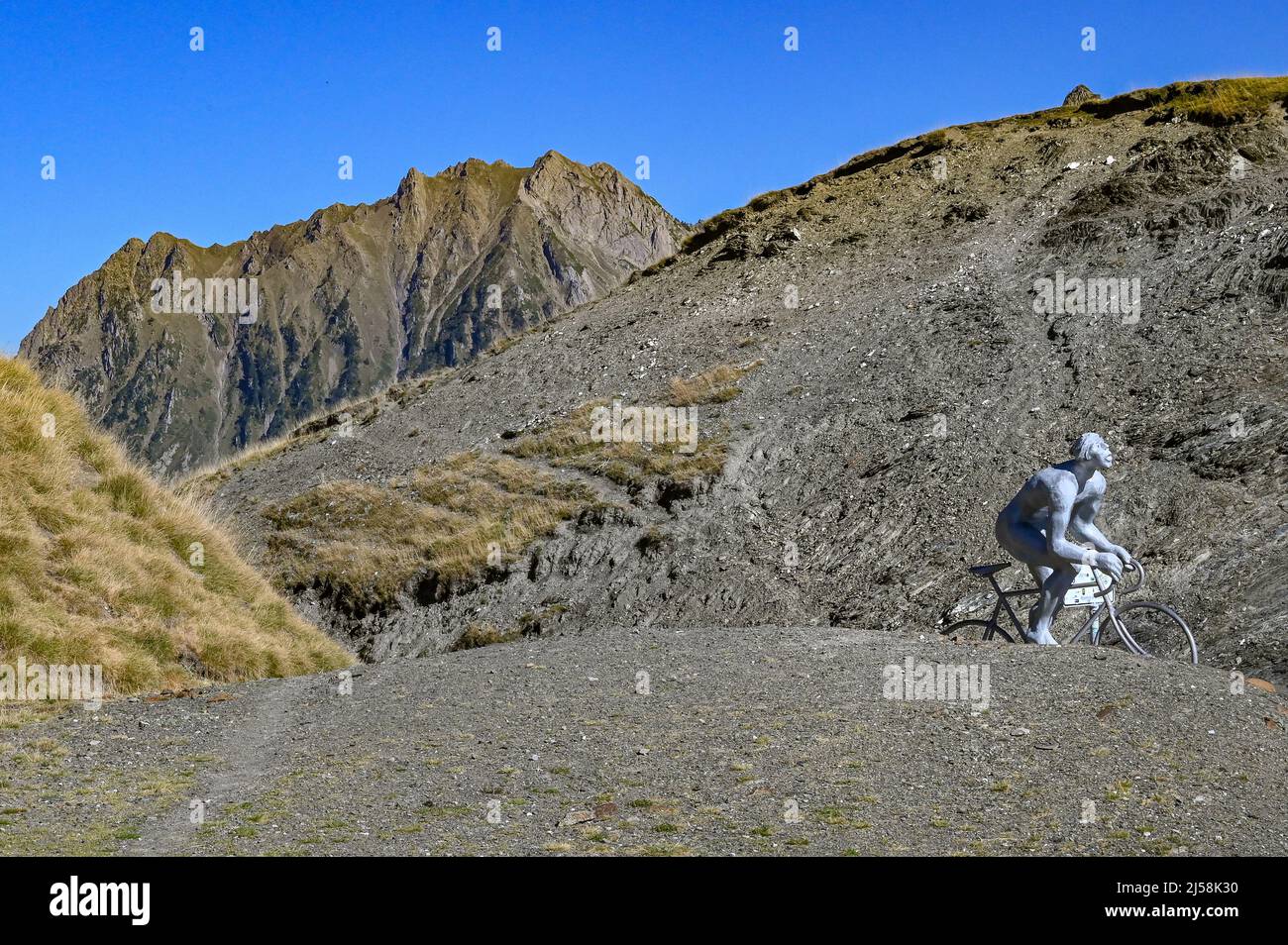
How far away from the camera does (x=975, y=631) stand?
1560 centimetres

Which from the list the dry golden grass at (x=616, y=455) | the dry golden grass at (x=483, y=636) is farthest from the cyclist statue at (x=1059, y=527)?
the dry golden grass at (x=616, y=455)

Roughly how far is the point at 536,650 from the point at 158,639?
372cm

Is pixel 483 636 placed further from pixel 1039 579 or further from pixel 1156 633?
pixel 1039 579

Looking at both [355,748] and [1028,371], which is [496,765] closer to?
[355,748]

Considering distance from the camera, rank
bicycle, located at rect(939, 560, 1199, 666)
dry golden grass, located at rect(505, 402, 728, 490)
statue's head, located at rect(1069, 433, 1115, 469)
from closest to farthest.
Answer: statue's head, located at rect(1069, 433, 1115, 469), bicycle, located at rect(939, 560, 1199, 666), dry golden grass, located at rect(505, 402, 728, 490)

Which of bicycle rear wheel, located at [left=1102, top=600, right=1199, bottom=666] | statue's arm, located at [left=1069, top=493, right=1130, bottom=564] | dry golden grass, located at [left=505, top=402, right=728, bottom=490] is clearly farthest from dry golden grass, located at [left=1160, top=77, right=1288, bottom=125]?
statue's arm, located at [left=1069, top=493, right=1130, bottom=564]

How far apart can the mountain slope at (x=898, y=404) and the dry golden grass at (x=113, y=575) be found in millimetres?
7194

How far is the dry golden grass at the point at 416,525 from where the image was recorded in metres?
22.9

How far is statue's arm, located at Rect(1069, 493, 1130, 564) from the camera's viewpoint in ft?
35.8

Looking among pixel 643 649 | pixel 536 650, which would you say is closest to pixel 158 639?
pixel 536 650

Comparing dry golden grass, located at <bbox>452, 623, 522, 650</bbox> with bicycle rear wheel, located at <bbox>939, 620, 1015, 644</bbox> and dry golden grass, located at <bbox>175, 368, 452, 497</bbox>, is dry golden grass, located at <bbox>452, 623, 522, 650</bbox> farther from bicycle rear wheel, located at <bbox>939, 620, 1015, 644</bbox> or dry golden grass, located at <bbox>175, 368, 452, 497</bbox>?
dry golden grass, located at <bbox>175, 368, 452, 497</bbox>

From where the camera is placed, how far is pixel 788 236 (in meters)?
34.8

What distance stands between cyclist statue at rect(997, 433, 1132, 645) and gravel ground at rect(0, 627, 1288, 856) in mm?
885

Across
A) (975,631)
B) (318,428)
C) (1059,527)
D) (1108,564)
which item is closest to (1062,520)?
(1059,527)
